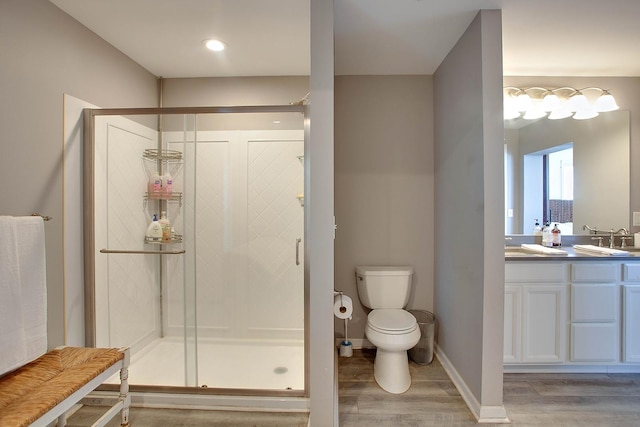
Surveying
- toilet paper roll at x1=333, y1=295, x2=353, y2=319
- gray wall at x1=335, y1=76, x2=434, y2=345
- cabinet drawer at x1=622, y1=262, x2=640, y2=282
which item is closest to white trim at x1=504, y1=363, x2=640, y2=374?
cabinet drawer at x1=622, y1=262, x2=640, y2=282

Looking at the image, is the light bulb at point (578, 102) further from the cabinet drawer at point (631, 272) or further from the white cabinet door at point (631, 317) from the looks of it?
the white cabinet door at point (631, 317)

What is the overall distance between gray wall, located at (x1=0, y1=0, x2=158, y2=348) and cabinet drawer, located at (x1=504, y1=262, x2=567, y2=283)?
113 inches

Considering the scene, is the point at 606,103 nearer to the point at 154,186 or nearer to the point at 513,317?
the point at 513,317

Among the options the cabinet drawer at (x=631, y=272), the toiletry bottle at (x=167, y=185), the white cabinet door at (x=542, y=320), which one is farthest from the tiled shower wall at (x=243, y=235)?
the cabinet drawer at (x=631, y=272)

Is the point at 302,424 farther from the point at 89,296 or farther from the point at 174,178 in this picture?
the point at 174,178

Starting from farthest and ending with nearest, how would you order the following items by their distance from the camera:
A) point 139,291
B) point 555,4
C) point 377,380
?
1. point 139,291
2. point 377,380
3. point 555,4

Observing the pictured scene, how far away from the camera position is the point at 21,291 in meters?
1.37

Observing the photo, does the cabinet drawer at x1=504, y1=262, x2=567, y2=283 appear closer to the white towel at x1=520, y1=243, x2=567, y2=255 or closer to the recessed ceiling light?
the white towel at x1=520, y1=243, x2=567, y2=255

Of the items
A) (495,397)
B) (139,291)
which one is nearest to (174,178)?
(139,291)

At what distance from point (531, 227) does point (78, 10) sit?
11.8 feet

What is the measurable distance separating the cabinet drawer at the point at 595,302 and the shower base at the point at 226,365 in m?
1.94

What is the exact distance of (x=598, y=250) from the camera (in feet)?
7.37

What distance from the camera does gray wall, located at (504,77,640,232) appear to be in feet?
8.25

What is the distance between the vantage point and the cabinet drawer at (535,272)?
6.68 ft
